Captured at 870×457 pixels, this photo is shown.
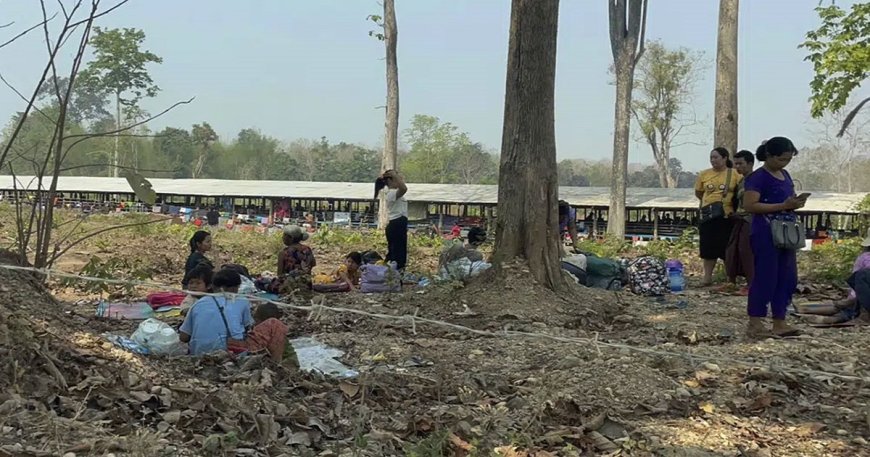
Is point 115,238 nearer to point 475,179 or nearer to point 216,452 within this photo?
point 216,452

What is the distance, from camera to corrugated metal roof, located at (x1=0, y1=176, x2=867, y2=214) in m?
22.0

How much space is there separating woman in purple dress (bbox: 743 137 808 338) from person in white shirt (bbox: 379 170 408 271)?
13.7 ft

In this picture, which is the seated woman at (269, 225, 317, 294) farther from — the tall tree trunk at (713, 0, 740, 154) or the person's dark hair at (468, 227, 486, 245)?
the tall tree trunk at (713, 0, 740, 154)

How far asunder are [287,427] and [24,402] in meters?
0.96

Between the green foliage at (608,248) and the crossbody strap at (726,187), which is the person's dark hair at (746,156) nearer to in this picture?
the crossbody strap at (726,187)

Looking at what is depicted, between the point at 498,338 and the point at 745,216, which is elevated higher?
the point at 745,216

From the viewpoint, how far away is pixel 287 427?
10.2 feet

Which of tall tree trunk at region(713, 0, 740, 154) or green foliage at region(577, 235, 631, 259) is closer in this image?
tall tree trunk at region(713, 0, 740, 154)

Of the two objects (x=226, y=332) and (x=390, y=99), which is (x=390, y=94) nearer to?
(x=390, y=99)

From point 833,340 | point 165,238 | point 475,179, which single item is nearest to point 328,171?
point 475,179

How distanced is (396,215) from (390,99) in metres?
13.4

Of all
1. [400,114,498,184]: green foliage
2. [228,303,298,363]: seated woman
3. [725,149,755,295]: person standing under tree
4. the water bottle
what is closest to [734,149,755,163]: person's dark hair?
[725,149,755,295]: person standing under tree

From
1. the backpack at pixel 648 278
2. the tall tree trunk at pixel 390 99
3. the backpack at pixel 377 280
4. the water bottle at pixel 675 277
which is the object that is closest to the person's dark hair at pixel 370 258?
the backpack at pixel 377 280

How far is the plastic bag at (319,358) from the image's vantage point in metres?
4.20
